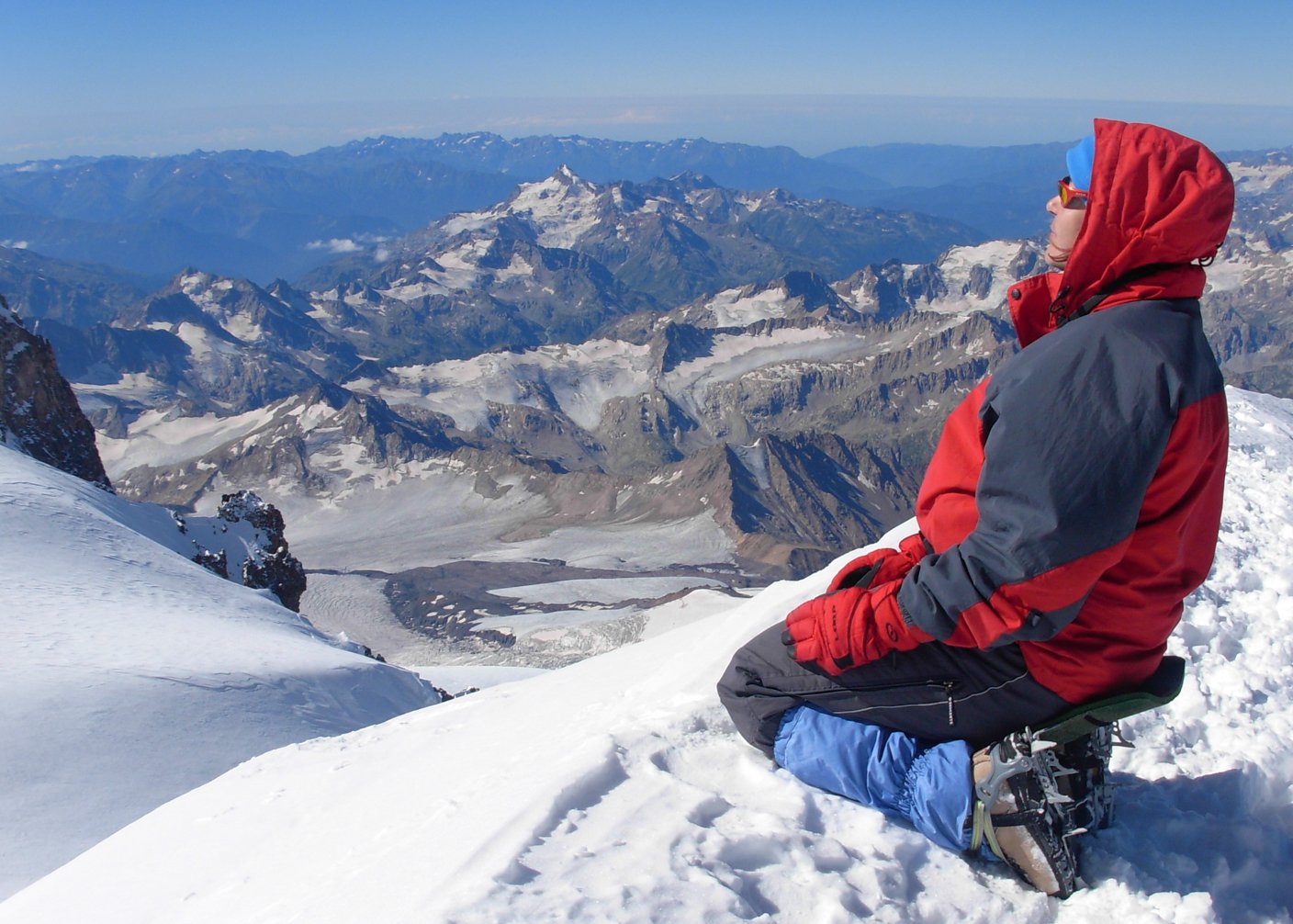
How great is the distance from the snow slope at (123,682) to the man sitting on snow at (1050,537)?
837cm

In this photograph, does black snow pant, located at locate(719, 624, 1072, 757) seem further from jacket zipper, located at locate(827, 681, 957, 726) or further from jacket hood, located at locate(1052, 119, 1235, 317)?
jacket hood, located at locate(1052, 119, 1235, 317)

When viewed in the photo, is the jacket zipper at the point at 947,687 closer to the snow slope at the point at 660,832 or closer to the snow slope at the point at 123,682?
the snow slope at the point at 660,832

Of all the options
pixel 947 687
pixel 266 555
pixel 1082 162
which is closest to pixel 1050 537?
pixel 947 687

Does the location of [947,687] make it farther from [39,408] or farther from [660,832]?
[39,408]

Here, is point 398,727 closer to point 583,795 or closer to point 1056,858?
point 583,795

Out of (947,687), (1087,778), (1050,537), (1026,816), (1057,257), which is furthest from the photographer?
(947,687)

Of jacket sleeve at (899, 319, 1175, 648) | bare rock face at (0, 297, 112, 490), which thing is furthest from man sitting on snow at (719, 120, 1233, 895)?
bare rock face at (0, 297, 112, 490)

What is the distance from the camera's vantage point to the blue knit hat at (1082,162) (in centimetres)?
423

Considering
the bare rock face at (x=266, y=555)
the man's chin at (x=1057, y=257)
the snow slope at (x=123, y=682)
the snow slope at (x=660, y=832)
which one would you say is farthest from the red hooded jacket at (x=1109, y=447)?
the bare rock face at (x=266, y=555)

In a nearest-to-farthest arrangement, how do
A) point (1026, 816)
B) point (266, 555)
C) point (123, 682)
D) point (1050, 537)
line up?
point (1050, 537), point (1026, 816), point (123, 682), point (266, 555)

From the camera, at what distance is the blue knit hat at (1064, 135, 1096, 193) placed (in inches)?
166

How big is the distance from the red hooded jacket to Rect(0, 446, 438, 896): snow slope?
9.38 meters

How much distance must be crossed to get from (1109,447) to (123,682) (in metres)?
14.2

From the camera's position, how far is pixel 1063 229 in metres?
4.49
